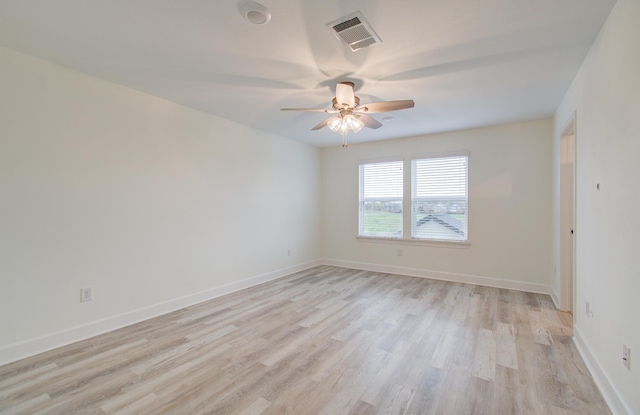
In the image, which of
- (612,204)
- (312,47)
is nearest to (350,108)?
(312,47)

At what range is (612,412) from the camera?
5.82 ft

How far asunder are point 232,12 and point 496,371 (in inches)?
127

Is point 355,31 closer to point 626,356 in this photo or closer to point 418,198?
point 626,356

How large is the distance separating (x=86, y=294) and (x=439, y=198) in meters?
5.00

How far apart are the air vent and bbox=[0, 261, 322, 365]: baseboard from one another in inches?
134

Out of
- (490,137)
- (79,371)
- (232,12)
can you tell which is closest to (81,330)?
(79,371)

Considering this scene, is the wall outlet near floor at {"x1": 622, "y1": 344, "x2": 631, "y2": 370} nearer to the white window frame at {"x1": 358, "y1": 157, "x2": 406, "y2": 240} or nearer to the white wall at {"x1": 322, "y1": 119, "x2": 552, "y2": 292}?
the white wall at {"x1": 322, "y1": 119, "x2": 552, "y2": 292}

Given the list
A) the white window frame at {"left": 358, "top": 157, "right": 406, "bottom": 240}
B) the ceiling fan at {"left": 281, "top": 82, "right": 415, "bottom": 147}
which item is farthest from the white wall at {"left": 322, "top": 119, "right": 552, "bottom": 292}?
the ceiling fan at {"left": 281, "top": 82, "right": 415, "bottom": 147}

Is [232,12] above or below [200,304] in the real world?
above

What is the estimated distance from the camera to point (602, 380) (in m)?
1.98

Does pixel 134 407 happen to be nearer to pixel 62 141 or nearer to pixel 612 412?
pixel 62 141

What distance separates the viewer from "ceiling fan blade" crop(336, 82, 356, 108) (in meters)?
2.73

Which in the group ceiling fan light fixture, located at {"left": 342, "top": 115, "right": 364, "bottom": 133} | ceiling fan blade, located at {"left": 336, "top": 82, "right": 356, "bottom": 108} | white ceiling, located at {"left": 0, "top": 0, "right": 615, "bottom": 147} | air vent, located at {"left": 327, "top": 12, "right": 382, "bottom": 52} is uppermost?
white ceiling, located at {"left": 0, "top": 0, "right": 615, "bottom": 147}

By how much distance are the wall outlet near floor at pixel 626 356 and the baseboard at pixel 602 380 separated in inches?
8.7
